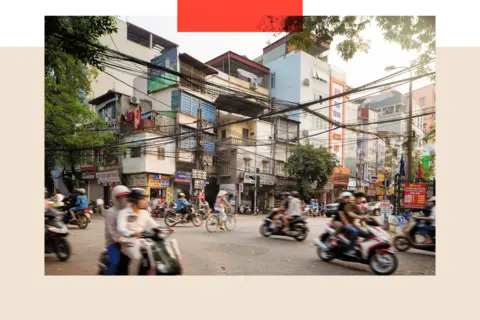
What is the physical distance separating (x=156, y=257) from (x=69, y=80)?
598 cm

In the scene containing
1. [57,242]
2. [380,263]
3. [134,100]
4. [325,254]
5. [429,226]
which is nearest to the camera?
[380,263]

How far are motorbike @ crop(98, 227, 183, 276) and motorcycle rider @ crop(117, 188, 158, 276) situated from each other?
2.6 inches

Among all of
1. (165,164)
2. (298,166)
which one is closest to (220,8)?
(165,164)

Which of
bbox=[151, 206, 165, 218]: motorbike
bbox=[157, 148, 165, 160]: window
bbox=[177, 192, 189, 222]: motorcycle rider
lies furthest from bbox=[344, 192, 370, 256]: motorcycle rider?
bbox=[151, 206, 165, 218]: motorbike

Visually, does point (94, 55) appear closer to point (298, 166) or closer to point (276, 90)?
point (298, 166)

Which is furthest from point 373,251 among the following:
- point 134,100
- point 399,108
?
point 399,108

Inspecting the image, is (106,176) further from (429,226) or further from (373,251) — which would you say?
(429,226)

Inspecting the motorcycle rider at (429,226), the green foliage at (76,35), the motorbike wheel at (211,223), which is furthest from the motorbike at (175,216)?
the motorcycle rider at (429,226)

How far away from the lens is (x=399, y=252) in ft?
21.7

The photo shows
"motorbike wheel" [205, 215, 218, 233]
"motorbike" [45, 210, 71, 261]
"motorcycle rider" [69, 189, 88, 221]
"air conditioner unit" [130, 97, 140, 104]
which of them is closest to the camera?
"motorbike" [45, 210, 71, 261]

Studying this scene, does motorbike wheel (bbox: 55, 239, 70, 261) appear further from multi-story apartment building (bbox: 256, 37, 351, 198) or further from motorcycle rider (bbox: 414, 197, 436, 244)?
multi-story apartment building (bbox: 256, 37, 351, 198)

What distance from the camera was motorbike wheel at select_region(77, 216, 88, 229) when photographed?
9.28m

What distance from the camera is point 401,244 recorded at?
265 inches

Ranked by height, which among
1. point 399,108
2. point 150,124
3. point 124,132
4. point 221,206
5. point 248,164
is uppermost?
point 399,108
